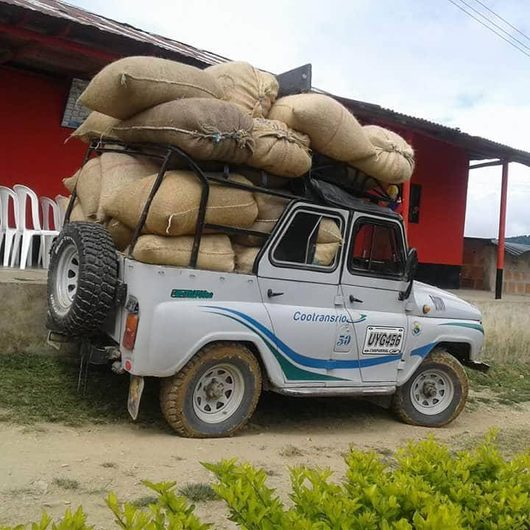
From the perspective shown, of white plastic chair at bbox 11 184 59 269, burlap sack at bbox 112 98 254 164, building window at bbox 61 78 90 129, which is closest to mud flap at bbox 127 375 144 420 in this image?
burlap sack at bbox 112 98 254 164

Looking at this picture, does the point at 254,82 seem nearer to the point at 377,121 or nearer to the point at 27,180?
the point at 27,180

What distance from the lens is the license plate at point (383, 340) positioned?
550cm

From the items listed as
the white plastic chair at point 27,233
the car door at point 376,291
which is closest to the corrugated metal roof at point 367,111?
the white plastic chair at point 27,233

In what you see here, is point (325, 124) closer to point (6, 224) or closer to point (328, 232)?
point (328, 232)

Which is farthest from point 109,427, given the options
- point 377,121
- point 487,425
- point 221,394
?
point 377,121

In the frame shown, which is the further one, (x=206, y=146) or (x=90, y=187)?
(x=90, y=187)

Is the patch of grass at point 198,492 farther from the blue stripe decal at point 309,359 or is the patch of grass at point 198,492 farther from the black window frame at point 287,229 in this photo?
the black window frame at point 287,229

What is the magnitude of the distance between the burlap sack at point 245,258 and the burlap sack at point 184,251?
0.35 feet

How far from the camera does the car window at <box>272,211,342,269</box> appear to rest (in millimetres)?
5109

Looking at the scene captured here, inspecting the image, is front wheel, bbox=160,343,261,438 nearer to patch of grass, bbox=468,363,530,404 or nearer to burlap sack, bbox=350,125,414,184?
burlap sack, bbox=350,125,414,184

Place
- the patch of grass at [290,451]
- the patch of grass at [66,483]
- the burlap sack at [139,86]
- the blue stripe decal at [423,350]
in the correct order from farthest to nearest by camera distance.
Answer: the blue stripe decal at [423,350] < the patch of grass at [290,451] < the burlap sack at [139,86] < the patch of grass at [66,483]

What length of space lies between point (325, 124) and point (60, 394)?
→ 3.11 m

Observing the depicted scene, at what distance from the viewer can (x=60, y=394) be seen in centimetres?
Result: 525

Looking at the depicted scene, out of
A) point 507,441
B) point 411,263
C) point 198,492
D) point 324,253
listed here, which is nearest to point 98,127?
point 324,253
